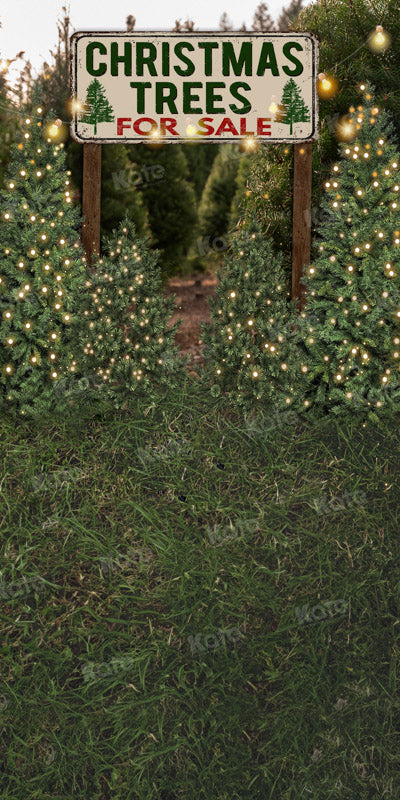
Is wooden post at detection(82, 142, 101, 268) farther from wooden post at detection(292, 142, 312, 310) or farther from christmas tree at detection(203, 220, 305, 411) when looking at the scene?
wooden post at detection(292, 142, 312, 310)

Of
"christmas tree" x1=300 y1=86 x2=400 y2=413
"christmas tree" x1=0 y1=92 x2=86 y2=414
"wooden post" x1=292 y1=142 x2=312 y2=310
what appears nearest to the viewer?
"christmas tree" x1=300 y1=86 x2=400 y2=413

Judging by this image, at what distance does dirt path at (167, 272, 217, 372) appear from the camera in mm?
11487

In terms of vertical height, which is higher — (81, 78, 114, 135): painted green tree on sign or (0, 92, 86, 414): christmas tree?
(81, 78, 114, 135): painted green tree on sign

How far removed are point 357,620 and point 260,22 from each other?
5050 centimetres

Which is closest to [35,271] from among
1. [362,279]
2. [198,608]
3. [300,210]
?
[300,210]

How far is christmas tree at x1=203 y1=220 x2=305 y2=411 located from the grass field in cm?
29

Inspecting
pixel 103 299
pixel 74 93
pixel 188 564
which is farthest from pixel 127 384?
pixel 74 93

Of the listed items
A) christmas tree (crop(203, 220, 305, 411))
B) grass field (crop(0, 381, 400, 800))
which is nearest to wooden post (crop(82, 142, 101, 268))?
christmas tree (crop(203, 220, 305, 411))

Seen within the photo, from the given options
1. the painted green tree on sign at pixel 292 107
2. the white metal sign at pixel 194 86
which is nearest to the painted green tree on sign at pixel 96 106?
the white metal sign at pixel 194 86

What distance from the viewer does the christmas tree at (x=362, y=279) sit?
20.0 feet

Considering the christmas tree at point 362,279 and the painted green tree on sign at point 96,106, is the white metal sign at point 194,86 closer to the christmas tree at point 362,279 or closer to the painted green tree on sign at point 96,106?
the painted green tree on sign at point 96,106

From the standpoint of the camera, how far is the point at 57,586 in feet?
18.5

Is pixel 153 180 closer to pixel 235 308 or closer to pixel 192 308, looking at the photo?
pixel 192 308

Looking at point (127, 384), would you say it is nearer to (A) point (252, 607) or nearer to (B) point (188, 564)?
(B) point (188, 564)
